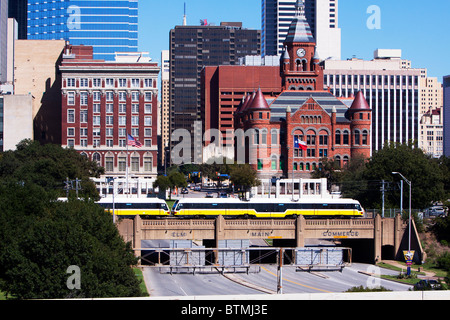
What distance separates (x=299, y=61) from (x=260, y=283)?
371 ft

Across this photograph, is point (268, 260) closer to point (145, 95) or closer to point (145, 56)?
point (145, 95)

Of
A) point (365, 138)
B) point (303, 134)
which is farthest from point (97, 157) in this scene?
point (365, 138)

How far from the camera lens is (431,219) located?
79938mm

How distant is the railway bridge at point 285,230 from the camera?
66.6 meters

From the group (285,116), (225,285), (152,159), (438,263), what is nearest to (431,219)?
(438,263)

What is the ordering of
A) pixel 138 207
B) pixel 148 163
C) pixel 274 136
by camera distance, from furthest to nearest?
pixel 148 163
pixel 274 136
pixel 138 207

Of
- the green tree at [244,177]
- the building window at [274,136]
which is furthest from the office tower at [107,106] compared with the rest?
the green tree at [244,177]

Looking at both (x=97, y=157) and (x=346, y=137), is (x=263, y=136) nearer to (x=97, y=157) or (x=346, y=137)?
(x=346, y=137)

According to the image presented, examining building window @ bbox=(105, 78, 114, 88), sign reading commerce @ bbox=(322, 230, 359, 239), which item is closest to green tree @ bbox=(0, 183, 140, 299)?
sign reading commerce @ bbox=(322, 230, 359, 239)

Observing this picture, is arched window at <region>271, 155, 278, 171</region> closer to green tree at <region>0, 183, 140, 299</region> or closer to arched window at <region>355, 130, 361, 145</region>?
arched window at <region>355, 130, 361, 145</region>

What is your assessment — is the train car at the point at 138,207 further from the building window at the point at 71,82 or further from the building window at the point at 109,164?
the building window at the point at 71,82

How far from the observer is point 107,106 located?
149 metres

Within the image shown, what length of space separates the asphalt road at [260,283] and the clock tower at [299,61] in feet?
326
